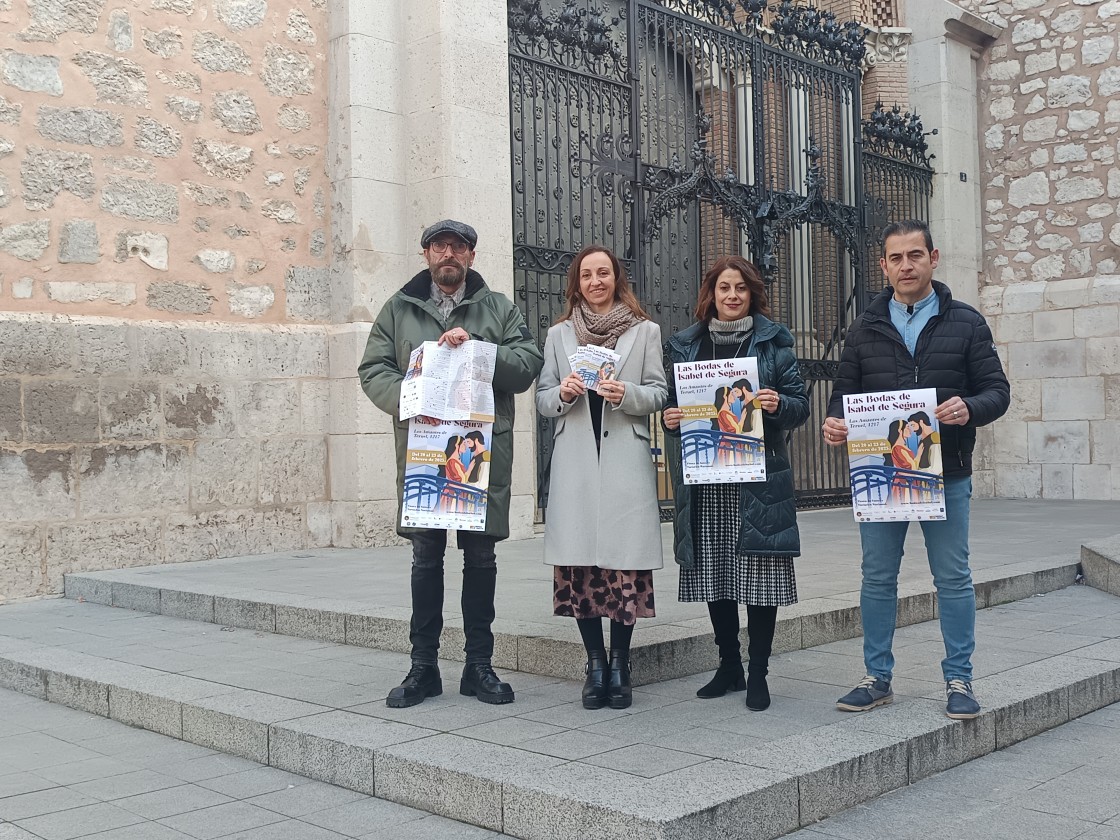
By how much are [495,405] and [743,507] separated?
3.45 ft

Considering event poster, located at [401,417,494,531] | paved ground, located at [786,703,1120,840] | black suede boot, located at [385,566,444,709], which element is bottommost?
paved ground, located at [786,703,1120,840]

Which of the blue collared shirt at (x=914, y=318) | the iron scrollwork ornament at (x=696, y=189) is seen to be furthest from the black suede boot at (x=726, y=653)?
the iron scrollwork ornament at (x=696, y=189)

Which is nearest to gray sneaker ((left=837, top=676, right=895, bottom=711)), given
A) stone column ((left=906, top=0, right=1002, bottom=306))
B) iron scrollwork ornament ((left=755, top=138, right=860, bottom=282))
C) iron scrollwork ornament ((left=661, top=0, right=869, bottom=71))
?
iron scrollwork ornament ((left=755, top=138, right=860, bottom=282))

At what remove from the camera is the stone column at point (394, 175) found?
29.2 feet

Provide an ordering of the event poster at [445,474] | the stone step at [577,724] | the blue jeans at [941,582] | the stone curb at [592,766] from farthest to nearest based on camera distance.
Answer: the event poster at [445,474] → the blue jeans at [941,582] → the stone step at [577,724] → the stone curb at [592,766]

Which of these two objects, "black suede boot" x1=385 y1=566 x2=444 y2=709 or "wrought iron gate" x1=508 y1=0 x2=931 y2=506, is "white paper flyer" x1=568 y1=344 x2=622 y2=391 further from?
"wrought iron gate" x1=508 y1=0 x2=931 y2=506

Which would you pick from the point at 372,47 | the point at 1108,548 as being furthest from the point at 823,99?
the point at 1108,548

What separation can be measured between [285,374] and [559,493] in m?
4.74

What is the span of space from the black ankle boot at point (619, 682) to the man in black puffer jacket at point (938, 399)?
798mm

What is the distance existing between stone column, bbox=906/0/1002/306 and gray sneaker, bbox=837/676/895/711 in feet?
34.9

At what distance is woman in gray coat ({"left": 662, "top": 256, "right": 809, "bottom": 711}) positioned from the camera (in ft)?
14.3

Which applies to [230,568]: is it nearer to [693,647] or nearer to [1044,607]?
[693,647]

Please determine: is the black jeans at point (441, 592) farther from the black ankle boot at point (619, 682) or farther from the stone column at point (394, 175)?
the stone column at point (394, 175)

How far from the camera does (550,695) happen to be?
4684 mm
